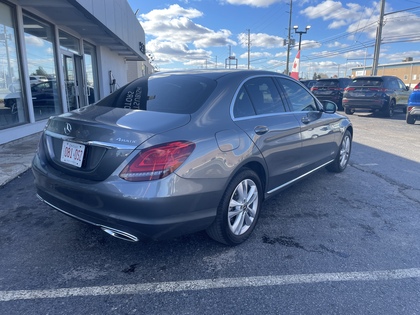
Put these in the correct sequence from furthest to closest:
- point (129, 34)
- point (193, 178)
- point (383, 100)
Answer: point (129, 34)
point (383, 100)
point (193, 178)

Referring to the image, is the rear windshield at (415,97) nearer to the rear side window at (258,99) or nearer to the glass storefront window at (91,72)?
the rear side window at (258,99)

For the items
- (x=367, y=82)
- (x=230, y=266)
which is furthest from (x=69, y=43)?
(x=367, y=82)

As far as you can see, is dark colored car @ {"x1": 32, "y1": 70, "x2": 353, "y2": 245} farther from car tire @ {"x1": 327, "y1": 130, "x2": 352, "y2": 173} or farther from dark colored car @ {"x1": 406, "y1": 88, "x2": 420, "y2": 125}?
dark colored car @ {"x1": 406, "y1": 88, "x2": 420, "y2": 125}

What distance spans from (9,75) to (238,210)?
6.84 m

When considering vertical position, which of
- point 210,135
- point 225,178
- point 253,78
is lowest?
point 225,178

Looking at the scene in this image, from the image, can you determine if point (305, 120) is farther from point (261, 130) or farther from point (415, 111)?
point (415, 111)

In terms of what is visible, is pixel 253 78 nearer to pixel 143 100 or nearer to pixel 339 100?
pixel 143 100

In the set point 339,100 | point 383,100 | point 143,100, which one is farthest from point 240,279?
point 339,100

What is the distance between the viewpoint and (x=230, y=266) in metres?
2.68

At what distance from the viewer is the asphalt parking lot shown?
7.25ft

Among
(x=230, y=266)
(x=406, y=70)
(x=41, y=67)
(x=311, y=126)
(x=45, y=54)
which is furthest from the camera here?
(x=406, y=70)

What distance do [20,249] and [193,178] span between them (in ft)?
5.94

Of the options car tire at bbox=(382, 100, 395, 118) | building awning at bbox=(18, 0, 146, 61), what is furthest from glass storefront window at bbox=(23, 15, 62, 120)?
car tire at bbox=(382, 100, 395, 118)

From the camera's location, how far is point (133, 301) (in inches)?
87.3
